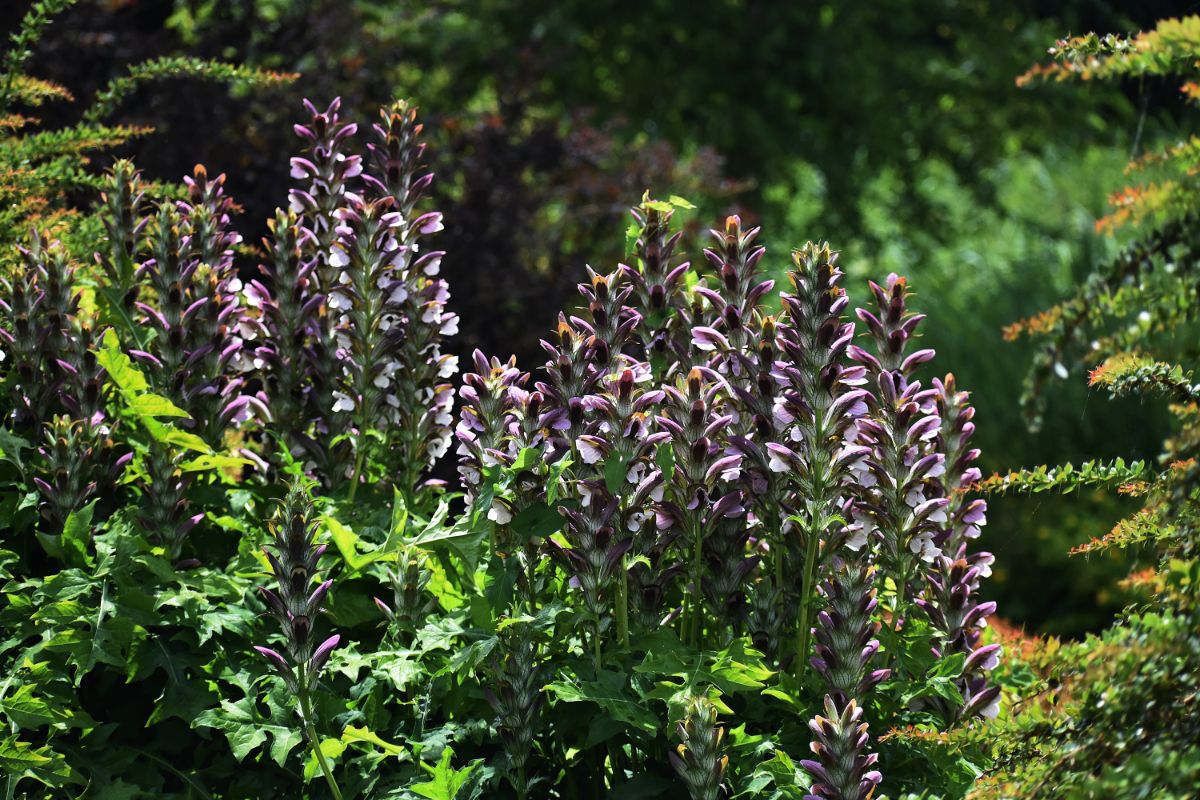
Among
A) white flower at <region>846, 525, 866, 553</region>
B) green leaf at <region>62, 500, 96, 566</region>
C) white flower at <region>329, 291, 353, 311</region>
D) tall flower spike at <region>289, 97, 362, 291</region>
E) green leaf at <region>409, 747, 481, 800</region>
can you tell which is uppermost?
tall flower spike at <region>289, 97, 362, 291</region>

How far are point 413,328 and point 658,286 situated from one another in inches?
21.6

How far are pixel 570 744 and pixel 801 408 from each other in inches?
29.5

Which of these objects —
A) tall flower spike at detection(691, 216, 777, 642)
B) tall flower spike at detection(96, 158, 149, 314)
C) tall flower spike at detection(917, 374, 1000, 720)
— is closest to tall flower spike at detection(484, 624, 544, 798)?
tall flower spike at detection(691, 216, 777, 642)

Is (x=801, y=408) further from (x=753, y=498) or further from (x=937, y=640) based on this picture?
(x=937, y=640)

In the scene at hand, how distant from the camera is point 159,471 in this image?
2.62 m

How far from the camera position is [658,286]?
264 centimetres

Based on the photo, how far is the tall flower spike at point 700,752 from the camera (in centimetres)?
207

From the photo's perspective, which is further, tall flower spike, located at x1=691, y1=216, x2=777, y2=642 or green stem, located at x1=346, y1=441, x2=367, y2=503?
green stem, located at x1=346, y1=441, x2=367, y2=503

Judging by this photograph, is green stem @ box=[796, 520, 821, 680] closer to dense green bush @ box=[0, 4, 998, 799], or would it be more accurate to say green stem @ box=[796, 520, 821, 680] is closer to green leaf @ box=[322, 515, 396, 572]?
dense green bush @ box=[0, 4, 998, 799]

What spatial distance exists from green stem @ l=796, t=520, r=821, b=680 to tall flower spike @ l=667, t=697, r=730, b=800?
1.06ft

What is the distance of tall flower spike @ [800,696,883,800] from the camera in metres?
2.05

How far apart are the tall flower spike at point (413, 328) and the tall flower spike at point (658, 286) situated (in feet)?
1.38

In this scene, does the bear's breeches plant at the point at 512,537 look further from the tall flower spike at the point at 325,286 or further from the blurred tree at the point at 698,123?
the blurred tree at the point at 698,123

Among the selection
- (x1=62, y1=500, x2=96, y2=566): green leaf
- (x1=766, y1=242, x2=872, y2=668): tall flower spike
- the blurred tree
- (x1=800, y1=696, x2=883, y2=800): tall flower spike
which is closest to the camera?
(x1=800, y1=696, x2=883, y2=800): tall flower spike
